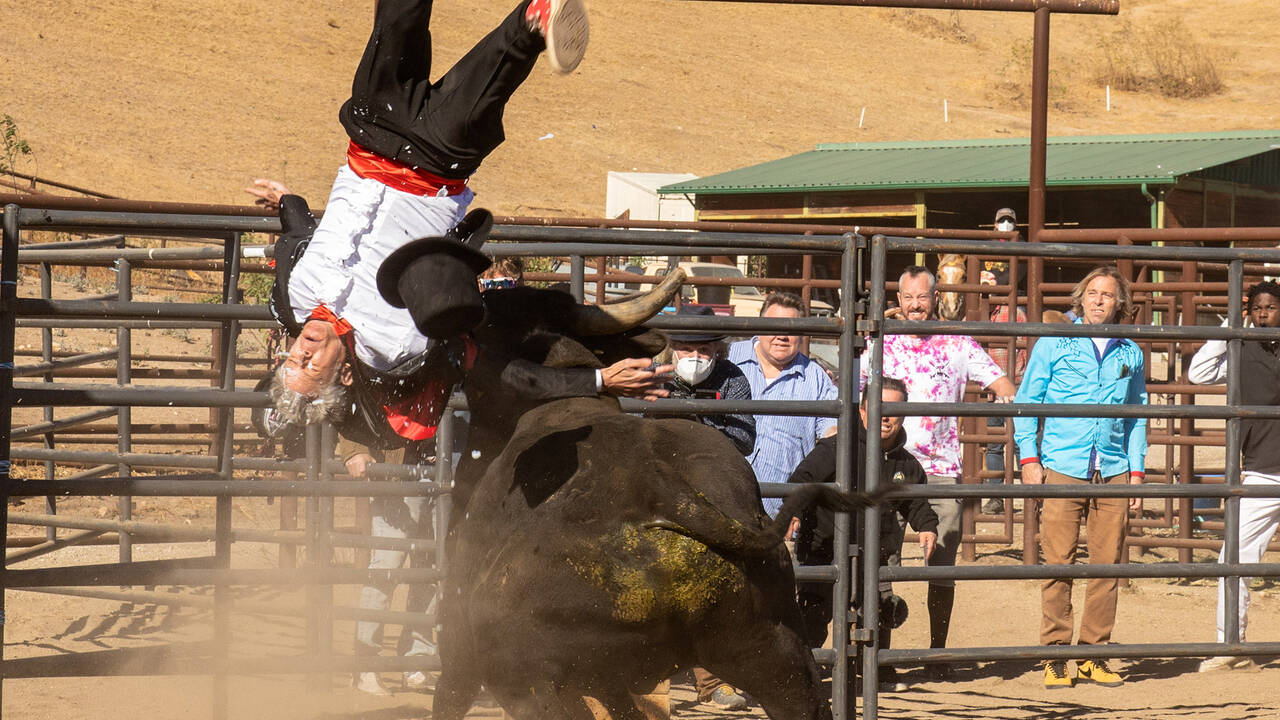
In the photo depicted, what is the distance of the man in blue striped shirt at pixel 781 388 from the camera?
573cm

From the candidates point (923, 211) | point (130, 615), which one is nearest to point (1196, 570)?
point (130, 615)

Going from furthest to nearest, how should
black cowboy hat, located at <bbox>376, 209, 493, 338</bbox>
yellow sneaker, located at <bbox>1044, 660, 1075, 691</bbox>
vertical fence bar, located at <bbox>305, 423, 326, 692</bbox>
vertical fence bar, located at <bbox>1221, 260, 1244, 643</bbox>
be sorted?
yellow sneaker, located at <bbox>1044, 660, 1075, 691</bbox>
vertical fence bar, located at <bbox>1221, 260, 1244, 643</bbox>
vertical fence bar, located at <bbox>305, 423, 326, 692</bbox>
black cowboy hat, located at <bbox>376, 209, 493, 338</bbox>

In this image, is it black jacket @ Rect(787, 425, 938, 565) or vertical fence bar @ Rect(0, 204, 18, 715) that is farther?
black jacket @ Rect(787, 425, 938, 565)

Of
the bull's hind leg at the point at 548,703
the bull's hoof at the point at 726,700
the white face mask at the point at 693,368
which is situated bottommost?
the bull's hoof at the point at 726,700

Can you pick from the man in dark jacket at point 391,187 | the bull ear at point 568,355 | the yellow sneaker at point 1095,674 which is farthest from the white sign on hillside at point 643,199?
the man in dark jacket at point 391,187

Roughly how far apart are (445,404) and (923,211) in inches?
780

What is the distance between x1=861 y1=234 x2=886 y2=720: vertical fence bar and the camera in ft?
14.4

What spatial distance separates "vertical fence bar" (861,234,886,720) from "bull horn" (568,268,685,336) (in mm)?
1107

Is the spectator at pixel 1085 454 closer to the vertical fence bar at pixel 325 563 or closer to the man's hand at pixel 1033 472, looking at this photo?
the man's hand at pixel 1033 472

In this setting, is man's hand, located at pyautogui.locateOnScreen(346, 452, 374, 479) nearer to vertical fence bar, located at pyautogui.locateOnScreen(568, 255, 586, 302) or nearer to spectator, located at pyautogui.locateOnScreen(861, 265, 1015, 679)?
vertical fence bar, located at pyautogui.locateOnScreen(568, 255, 586, 302)

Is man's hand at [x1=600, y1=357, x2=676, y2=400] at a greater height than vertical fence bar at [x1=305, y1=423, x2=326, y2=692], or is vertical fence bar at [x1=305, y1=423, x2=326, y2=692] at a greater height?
man's hand at [x1=600, y1=357, x2=676, y2=400]

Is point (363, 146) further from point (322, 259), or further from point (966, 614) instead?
point (966, 614)

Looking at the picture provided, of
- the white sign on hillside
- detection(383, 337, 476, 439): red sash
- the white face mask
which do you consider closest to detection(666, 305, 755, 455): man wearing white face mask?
the white face mask

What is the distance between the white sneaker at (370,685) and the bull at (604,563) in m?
2.19
